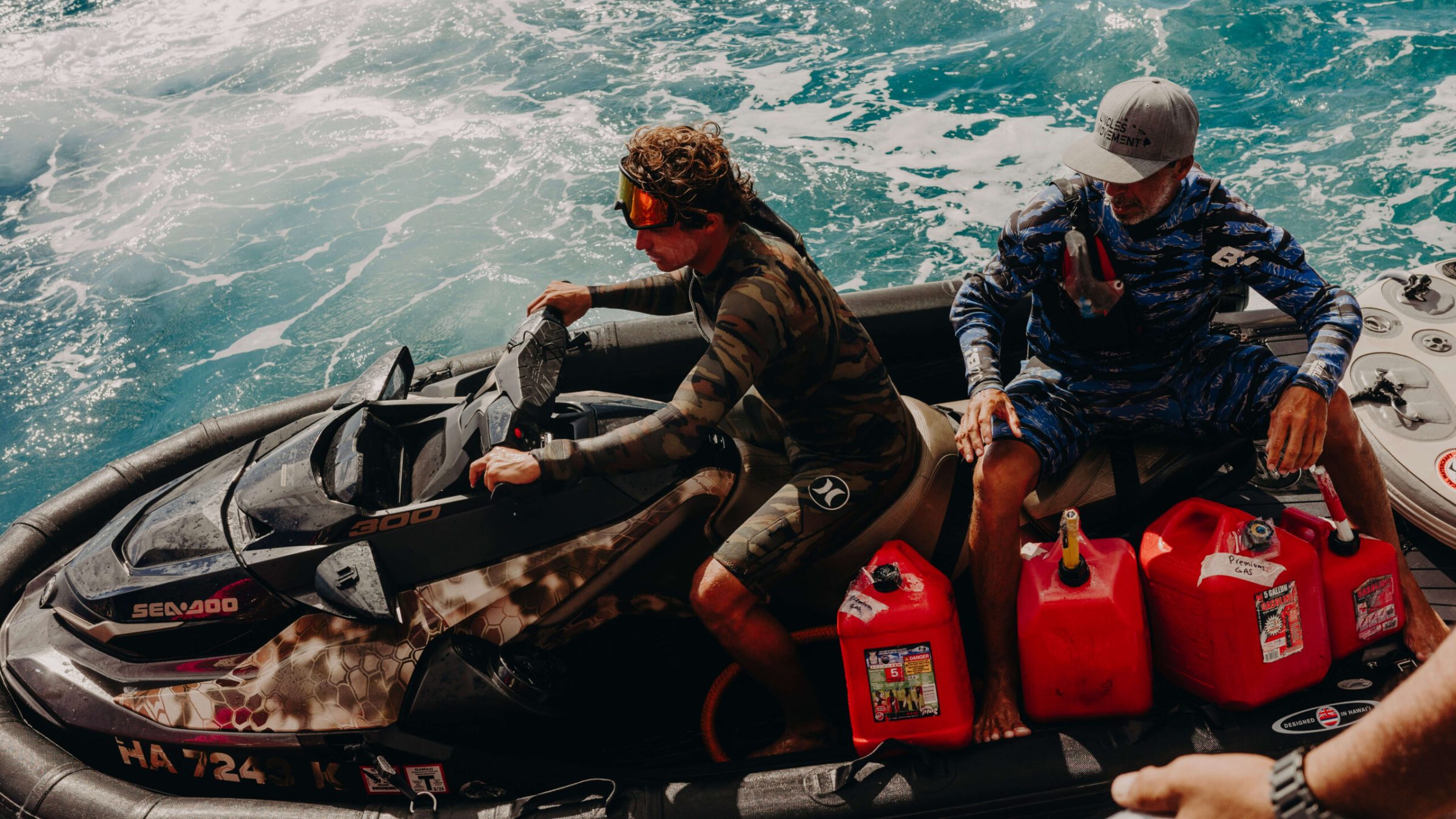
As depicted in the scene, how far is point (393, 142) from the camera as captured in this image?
8898 millimetres

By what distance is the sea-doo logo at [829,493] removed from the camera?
2.46 metres

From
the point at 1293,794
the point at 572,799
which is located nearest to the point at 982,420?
the point at 572,799

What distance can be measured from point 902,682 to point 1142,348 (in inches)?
43.6

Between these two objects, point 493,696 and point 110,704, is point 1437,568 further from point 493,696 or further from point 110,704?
point 110,704

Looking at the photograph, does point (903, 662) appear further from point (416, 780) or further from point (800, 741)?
point (416, 780)

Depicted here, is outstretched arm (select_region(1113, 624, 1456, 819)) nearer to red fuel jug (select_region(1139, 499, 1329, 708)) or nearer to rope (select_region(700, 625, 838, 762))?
red fuel jug (select_region(1139, 499, 1329, 708))

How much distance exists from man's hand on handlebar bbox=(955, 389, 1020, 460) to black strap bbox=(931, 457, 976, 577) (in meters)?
0.15

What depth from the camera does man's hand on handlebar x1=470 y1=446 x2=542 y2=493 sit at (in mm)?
2152

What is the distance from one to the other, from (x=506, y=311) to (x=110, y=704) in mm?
4784

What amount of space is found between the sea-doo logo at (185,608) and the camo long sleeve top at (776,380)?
88 cm

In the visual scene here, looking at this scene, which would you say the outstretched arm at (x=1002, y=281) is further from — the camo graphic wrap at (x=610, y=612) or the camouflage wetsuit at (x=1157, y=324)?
the camo graphic wrap at (x=610, y=612)

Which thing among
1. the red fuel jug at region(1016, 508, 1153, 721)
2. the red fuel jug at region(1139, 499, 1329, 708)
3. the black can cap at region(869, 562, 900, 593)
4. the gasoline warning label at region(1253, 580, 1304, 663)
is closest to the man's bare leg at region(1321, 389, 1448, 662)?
the red fuel jug at region(1139, 499, 1329, 708)

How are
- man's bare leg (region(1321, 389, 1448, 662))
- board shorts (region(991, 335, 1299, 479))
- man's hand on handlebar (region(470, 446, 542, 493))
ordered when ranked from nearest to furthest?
1. man's hand on handlebar (region(470, 446, 542, 493))
2. man's bare leg (region(1321, 389, 1448, 662))
3. board shorts (region(991, 335, 1299, 479))

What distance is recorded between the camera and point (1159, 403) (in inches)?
104
